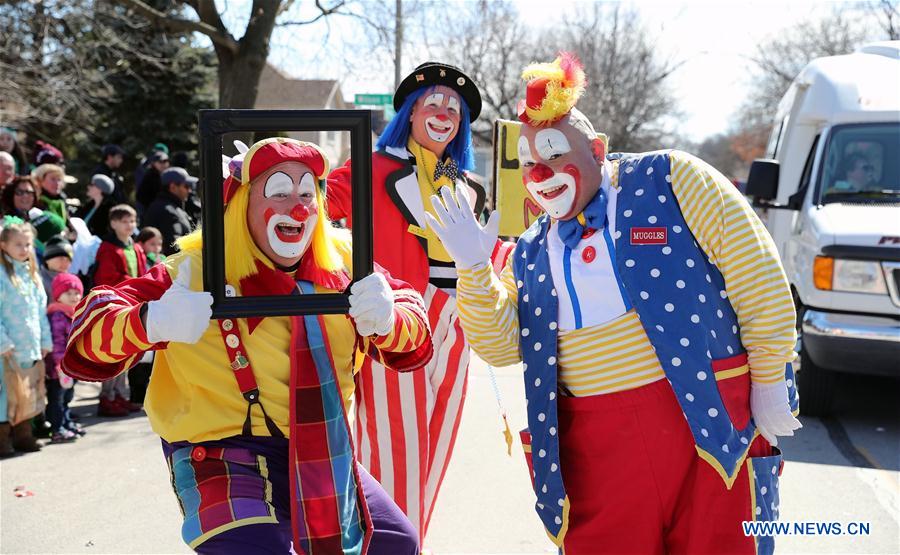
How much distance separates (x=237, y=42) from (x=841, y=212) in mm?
8293

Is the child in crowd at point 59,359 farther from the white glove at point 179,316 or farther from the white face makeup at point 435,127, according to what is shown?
the white glove at point 179,316

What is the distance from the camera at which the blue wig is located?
4.18 metres

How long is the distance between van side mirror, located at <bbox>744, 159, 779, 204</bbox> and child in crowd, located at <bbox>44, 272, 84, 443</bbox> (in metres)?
5.01

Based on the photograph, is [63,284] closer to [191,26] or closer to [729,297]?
[729,297]

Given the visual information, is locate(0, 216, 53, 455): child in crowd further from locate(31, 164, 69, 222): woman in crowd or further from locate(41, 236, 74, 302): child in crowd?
locate(31, 164, 69, 222): woman in crowd

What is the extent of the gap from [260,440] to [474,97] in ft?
7.36

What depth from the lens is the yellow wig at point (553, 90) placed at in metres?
2.75

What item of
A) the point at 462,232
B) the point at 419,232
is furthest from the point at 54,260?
the point at 462,232

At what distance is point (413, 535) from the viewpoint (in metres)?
2.80

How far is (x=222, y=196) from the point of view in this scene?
2.40 m

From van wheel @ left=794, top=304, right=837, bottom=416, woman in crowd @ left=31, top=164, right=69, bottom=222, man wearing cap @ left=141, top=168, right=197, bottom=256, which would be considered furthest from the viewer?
woman in crowd @ left=31, top=164, right=69, bottom=222

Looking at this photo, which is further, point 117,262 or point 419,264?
point 117,262

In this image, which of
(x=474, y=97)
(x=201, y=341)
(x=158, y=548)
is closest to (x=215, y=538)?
(x=201, y=341)

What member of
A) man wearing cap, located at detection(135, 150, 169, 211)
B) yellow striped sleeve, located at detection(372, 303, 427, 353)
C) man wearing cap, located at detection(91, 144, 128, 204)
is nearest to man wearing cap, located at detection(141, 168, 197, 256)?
man wearing cap, located at detection(135, 150, 169, 211)
